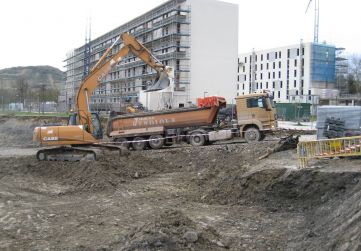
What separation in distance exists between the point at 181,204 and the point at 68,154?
7.53m

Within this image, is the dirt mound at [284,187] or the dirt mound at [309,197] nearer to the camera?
the dirt mound at [309,197]

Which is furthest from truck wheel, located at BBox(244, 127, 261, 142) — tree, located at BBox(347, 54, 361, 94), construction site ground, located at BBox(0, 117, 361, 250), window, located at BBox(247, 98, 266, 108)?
tree, located at BBox(347, 54, 361, 94)

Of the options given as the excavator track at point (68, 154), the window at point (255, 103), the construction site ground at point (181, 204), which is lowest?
the construction site ground at point (181, 204)

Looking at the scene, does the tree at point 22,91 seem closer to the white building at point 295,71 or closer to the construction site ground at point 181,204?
the white building at point 295,71

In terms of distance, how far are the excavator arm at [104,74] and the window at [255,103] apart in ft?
13.6

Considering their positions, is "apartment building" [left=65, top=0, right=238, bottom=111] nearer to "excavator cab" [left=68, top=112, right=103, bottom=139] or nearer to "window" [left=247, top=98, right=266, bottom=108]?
"window" [left=247, top=98, right=266, bottom=108]

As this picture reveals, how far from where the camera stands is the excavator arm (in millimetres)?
19359

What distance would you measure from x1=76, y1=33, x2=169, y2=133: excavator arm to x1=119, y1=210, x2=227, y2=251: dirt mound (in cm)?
1176

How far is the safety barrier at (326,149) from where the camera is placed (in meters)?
11.9

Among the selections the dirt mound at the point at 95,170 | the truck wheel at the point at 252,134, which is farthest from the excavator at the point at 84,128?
the truck wheel at the point at 252,134

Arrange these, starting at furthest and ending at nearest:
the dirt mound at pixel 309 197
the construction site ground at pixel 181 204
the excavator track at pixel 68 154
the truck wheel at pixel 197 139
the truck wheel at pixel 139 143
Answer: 1. the truck wheel at pixel 139 143
2. the truck wheel at pixel 197 139
3. the excavator track at pixel 68 154
4. the construction site ground at pixel 181 204
5. the dirt mound at pixel 309 197

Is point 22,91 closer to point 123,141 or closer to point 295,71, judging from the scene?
point 295,71

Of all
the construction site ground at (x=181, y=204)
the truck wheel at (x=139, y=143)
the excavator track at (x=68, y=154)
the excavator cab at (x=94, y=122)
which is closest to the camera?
the construction site ground at (x=181, y=204)

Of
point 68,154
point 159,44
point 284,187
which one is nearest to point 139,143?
point 68,154
